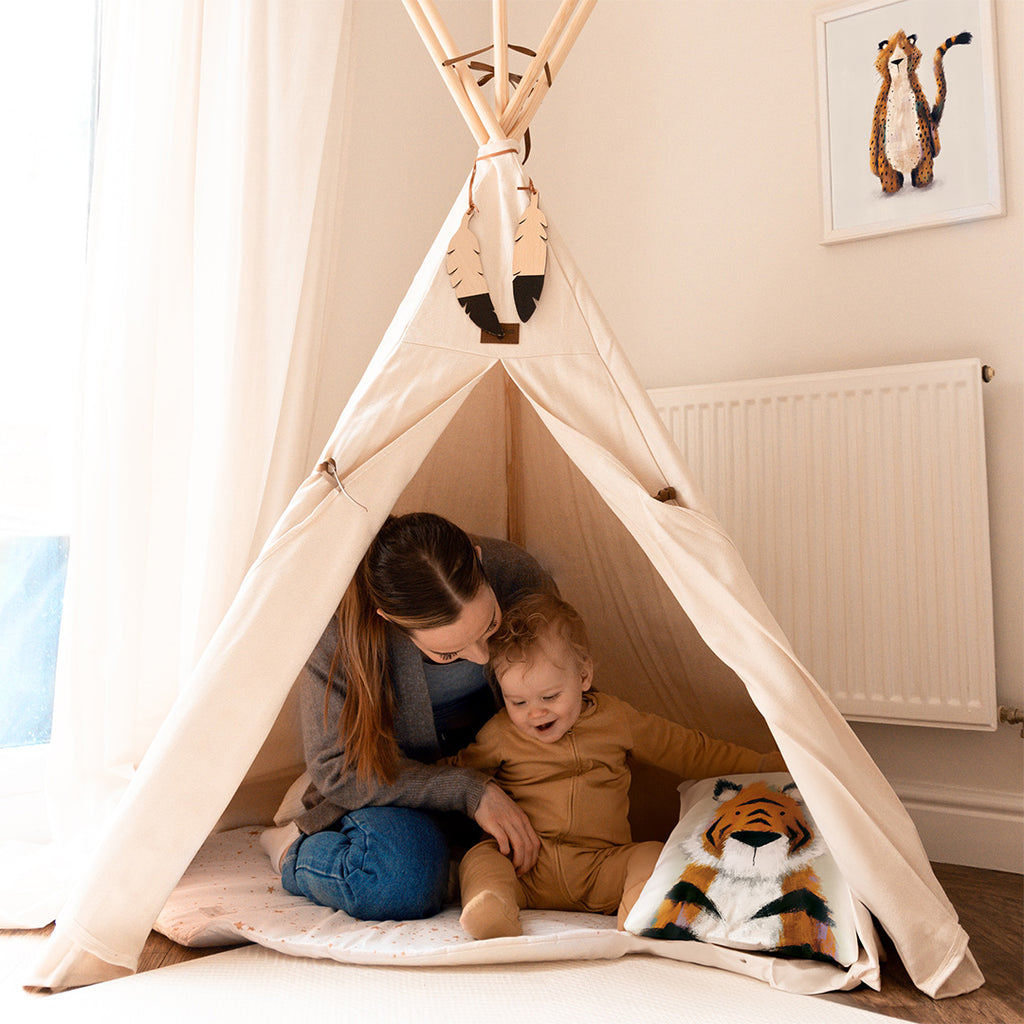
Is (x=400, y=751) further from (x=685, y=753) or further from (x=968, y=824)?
(x=968, y=824)

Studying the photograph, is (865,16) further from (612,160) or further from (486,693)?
(486,693)

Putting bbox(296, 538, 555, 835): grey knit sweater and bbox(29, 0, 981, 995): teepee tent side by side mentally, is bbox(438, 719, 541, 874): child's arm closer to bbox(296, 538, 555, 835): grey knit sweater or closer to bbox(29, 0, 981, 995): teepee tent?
bbox(296, 538, 555, 835): grey knit sweater

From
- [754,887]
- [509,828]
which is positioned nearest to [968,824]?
[754,887]

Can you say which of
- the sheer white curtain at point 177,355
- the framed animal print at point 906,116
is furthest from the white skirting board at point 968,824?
the sheer white curtain at point 177,355

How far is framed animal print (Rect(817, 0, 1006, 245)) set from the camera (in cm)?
210

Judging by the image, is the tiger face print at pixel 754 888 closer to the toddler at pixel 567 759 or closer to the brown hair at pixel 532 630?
the toddler at pixel 567 759

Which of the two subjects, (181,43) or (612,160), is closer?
(181,43)

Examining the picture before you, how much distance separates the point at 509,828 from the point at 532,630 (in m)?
0.35

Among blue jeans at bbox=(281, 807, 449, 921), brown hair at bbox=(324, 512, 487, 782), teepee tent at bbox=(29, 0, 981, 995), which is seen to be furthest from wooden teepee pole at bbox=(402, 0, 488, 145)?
blue jeans at bbox=(281, 807, 449, 921)

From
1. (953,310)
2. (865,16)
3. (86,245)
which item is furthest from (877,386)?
(86,245)

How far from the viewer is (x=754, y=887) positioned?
1502mm

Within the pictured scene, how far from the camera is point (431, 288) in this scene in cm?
165

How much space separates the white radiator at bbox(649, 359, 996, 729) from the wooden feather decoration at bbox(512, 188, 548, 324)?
32.9 inches

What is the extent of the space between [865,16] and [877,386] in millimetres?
863
